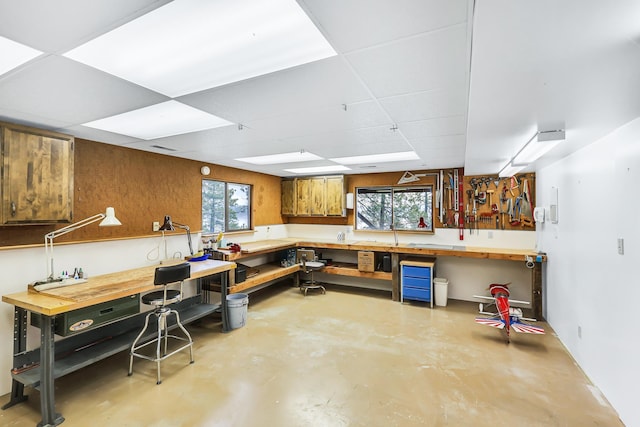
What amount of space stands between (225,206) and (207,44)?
4025 millimetres

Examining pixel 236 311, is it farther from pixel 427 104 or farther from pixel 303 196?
pixel 427 104

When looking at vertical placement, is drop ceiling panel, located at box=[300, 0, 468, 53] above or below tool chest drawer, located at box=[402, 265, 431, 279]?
above

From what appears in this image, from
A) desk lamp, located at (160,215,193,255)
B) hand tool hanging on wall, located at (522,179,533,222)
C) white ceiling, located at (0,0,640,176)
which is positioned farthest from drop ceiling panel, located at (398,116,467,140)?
desk lamp, located at (160,215,193,255)

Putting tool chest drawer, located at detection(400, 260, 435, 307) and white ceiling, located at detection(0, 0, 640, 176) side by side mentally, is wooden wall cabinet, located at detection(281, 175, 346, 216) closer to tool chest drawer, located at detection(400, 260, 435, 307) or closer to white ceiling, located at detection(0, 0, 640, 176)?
tool chest drawer, located at detection(400, 260, 435, 307)

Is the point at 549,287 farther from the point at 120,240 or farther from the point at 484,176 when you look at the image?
the point at 120,240

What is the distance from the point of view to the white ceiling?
3.74 ft

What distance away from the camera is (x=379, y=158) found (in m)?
4.44

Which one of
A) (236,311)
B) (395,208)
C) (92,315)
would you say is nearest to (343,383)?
(236,311)

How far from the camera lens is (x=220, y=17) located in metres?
1.26

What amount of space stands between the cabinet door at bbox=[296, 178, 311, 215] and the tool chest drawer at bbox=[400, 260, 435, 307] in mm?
2409

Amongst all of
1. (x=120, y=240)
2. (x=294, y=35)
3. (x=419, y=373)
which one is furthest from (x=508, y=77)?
(x=120, y=240)

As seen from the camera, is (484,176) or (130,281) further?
(484,176)

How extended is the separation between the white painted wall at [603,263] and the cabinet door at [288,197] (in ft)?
15.2

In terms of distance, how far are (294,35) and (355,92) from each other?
0.74m
